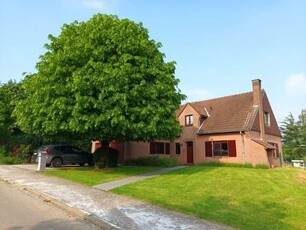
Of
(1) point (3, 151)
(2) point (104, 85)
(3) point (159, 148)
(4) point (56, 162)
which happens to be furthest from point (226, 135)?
(1) point (3, 151)

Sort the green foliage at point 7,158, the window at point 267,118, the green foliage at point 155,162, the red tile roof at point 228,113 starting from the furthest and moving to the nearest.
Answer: the window at point 267,118 → the red tile roof at point 228,113 → the green foliage at point 7,158 → the green foliage at point 155,162

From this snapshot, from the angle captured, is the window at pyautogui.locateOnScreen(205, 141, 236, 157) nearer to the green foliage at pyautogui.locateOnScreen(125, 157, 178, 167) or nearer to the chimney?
the chimney

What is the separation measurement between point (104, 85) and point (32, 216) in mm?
9434

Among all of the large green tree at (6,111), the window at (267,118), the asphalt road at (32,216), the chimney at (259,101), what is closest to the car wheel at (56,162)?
the large green tree at (6,111)

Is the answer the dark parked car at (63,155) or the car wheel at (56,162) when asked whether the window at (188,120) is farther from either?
the car wheel at (56,162)

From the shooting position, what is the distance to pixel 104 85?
17297mm

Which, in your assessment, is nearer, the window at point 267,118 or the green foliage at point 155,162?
the green foliage at point 155,162

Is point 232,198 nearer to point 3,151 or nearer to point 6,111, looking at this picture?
point 3,151

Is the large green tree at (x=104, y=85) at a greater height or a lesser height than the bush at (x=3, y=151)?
greater

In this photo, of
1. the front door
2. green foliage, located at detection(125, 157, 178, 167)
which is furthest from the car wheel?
the front door

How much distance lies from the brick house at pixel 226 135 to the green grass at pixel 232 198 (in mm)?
11928

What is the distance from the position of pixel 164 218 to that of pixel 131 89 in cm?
998

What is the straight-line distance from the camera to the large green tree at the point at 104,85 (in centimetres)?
1725

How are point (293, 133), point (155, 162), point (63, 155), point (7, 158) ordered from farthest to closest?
point (293, 133) < point (7, 158) < point (155, 162) < point (63, 155)
